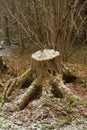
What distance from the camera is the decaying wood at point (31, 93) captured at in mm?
7706

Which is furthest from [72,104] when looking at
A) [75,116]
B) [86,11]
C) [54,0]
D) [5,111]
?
[86,11]

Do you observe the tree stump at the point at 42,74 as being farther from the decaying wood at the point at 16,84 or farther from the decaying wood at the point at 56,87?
the decaying wood at the point at 16,84

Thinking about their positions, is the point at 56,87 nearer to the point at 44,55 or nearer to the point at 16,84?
the point at 44,55

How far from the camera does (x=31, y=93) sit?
26.0 ft

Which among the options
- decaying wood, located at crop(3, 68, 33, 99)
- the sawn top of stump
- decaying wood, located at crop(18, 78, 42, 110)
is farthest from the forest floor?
the sawn top of stump

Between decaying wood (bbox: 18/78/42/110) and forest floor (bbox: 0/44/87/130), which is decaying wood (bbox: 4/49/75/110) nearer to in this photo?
decaying wood (bbox: 18/78/42/110)

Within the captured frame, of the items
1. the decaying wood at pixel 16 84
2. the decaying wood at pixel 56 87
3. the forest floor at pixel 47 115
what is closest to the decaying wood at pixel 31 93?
the forest floor at pixel 47 115

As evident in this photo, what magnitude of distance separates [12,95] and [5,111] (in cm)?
114

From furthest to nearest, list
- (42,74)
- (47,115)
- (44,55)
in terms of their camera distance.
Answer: (42,74) → (44,55) → (47,115)

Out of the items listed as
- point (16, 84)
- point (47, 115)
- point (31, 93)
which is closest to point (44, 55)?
point (31, 93)

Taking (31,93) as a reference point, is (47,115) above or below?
below

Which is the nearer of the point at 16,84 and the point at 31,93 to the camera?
the point at 31,93

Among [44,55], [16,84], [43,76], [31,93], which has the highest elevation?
[44,55]

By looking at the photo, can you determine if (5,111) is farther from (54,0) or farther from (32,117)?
(54,0)
